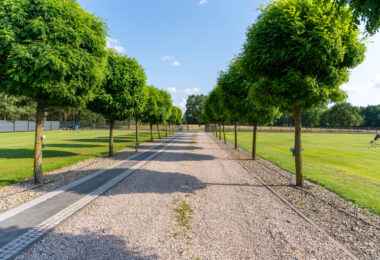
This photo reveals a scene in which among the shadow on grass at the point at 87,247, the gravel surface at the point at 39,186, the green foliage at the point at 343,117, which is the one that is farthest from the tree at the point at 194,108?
the shadow on grass at the point at 87,247

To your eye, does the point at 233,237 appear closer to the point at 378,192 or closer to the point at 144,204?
the point at 144,204

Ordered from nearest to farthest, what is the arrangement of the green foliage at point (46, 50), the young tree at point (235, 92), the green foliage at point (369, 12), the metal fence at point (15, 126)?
the green foliage at point (369, 12)
the green foliage at point (46, 50)
the young tree at point (235, 92)
the metal fence at point (15, 126)

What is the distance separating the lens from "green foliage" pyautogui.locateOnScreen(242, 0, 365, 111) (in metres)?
6.16

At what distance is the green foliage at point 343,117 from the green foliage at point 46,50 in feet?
380

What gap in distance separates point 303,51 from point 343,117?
112944mm

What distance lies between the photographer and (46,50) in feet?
19.4

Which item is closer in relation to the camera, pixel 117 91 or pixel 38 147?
pixel 38 147

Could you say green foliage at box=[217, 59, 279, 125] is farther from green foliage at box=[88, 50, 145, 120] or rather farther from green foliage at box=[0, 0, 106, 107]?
green foliage at box=[0, 0, 106, 107]

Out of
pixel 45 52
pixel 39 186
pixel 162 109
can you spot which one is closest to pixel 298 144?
pixel 45 52

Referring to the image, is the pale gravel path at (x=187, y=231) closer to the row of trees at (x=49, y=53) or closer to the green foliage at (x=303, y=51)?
the green foliage at (x=303, y=51)

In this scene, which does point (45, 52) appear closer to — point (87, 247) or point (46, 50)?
point (46, 50)

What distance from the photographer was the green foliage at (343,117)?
91.4 metres

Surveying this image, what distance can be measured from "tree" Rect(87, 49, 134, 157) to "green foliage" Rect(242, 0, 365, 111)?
8.86 meters

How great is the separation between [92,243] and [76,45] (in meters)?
6.56
